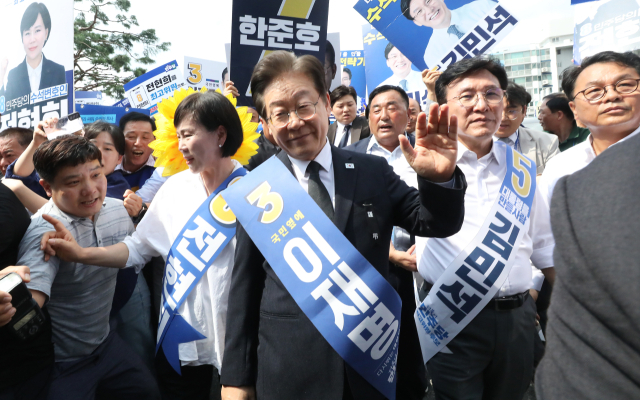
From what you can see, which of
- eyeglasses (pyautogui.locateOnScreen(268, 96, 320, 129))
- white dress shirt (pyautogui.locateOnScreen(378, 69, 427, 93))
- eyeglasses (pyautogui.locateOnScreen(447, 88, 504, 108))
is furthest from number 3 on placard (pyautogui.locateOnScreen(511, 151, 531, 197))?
white dress shirt (pyautogui.locateOnScreen(378, 69, 427, 93))

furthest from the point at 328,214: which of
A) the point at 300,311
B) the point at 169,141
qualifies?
the point at 169,141

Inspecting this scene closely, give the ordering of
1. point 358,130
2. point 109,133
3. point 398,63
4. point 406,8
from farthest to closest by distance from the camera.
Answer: point 398,63 < point 358,130 < point 406,8 < point 109,133

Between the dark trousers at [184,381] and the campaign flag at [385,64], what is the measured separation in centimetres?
591

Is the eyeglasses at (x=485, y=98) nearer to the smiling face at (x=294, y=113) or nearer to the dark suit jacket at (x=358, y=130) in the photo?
the smiling face at (x=294, y=113)

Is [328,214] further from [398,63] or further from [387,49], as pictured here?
[387,49]

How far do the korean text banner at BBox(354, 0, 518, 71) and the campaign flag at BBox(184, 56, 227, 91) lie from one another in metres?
5.41

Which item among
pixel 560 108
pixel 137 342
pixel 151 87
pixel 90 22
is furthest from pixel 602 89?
pixel 90 22

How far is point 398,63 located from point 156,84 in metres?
4.62

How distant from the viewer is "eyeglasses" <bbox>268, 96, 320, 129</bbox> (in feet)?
5.69

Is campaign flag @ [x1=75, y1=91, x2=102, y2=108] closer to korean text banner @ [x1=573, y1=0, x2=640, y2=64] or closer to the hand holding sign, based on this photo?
korean text banner @ [x1=573, y1=0, x2=640, y2=64]

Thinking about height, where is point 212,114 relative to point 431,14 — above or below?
below

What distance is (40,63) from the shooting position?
184 inches

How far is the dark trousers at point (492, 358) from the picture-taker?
202cm

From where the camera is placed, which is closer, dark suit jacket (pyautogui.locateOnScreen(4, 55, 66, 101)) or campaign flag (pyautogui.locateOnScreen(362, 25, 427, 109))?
dark suit jacket (pyautogui.locateOnScreen(4, 55, 66, 101))
